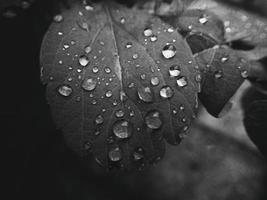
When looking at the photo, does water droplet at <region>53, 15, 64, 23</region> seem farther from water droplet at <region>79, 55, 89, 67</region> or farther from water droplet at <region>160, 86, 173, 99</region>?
water droplet at <region>160, 86, 173, 99</region>

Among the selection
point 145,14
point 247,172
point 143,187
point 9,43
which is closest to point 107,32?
point 145,14

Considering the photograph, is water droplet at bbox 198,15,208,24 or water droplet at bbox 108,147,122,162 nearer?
water droplet at bbox 108,147,122,162

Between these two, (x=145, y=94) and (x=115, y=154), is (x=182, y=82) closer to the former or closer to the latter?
(x=145, y=94)

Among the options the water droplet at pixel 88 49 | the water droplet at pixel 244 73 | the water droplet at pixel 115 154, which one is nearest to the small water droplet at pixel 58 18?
the water droplet at pixel 88 49

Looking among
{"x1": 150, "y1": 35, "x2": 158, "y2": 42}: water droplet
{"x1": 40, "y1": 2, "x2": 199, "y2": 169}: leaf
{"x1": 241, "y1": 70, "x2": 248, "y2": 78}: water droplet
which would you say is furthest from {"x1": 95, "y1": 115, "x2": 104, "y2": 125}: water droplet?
{"x1": 241, "y1": 70, "x2": 248, "y2": 78}: water droplet

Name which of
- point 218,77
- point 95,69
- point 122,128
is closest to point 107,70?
point 95,69
